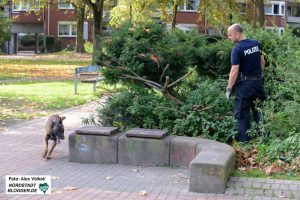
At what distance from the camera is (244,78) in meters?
8.84

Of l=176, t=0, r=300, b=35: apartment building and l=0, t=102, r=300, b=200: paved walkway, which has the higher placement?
l=176, t=0, r=300, b=35: apartment building

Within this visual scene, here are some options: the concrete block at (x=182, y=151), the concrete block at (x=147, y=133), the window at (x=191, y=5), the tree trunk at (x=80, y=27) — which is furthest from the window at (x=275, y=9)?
the concrete block at (x=182, y=151)

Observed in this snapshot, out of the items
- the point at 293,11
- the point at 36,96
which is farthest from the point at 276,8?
the point at 36,96

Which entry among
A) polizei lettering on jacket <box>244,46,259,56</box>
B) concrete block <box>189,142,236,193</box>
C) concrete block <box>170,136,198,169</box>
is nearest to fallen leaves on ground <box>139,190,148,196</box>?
concrete block <box>189,142,236,193</box>

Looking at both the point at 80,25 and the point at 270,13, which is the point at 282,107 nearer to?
the point at 80,25

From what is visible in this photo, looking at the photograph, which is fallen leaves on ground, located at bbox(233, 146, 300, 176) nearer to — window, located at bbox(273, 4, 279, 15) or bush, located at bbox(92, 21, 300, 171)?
bush, located at bbox(92, 21, 300, 171)

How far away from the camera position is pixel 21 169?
817cm

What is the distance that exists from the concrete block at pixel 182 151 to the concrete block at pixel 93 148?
0.88 m

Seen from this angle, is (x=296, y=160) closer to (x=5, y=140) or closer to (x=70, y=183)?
(x=70, y=183)

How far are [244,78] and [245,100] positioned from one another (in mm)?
334

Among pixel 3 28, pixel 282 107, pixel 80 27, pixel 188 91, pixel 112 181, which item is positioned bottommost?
pixel 112 181

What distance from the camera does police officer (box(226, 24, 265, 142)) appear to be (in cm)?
872

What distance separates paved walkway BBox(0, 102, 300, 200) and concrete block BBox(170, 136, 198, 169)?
0.57 feet

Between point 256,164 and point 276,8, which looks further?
point 276,8
